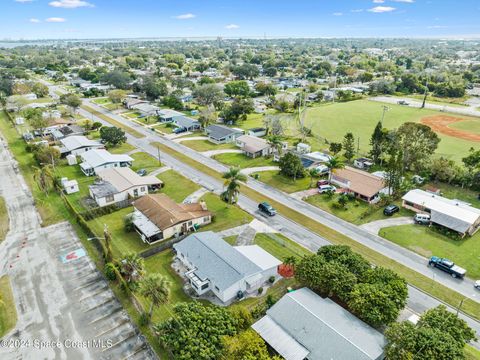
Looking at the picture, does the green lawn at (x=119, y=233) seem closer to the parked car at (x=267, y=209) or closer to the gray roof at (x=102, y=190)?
the gray roof at (x=102, y=190)

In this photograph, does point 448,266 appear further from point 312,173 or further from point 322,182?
point 312,173

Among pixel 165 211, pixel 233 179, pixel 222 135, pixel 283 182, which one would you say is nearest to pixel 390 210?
pixel 283 182

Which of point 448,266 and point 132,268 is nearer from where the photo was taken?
point 132,268

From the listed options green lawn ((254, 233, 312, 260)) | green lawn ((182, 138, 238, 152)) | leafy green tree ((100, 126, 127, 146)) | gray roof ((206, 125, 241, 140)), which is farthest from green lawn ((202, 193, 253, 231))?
leafy green tree ((100, 126, 127, 146))

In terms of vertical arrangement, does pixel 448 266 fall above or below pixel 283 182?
above

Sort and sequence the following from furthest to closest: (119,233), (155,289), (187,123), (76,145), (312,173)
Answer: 1. (187,123)
2. (76,145)
3. (312,173)
4. (119,233)
5. (155,289)

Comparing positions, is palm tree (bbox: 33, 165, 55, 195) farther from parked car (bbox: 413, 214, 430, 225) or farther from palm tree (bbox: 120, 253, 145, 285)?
parked car (bbox: 413, 214, 430, 225)

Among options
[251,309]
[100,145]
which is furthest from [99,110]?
[251,309]
